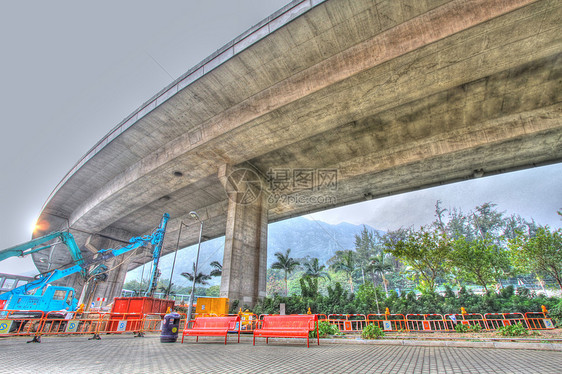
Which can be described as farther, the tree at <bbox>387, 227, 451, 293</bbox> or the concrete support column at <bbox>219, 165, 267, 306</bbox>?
the tree at <bbox>387, 227, 451, 293</bbox>

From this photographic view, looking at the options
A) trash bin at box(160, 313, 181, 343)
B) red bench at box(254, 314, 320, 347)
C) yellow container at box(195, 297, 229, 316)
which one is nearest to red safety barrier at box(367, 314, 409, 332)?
red bench at box(254, 314, 320, 347)

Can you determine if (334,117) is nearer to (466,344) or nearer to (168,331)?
(466,344)

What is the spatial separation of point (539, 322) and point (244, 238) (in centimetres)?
1693

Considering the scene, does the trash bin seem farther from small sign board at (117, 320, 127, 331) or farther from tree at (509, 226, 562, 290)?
tree at (509, 226, 562, 290)

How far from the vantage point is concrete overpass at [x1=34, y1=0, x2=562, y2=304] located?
1004cm

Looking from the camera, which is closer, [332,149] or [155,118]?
[155,118]

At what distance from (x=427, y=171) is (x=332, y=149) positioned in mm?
7586

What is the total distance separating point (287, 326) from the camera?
735 cm

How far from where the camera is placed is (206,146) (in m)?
16.0

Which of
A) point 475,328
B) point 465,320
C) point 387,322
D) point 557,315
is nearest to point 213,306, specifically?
point 387,322

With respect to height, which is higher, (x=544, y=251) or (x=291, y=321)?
(x=544, y=251)

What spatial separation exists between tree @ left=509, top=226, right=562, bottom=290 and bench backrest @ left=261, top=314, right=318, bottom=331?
2357cm

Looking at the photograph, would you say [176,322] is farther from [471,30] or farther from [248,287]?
[471,30]

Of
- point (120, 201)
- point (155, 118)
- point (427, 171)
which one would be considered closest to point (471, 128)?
point (427, 171)
